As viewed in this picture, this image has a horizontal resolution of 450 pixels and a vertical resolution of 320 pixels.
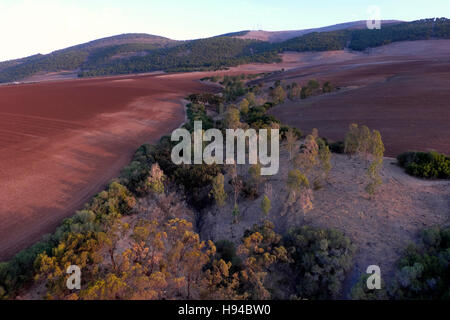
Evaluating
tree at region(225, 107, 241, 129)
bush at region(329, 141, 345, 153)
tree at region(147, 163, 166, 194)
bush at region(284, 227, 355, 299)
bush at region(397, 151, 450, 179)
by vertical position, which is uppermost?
tree at region(225, 107, 241, 129)

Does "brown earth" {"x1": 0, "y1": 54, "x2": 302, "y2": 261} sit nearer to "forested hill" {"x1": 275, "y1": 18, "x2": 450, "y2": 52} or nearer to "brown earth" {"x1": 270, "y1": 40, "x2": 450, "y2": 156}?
"brown earth" {"x1": 270, "y1": 40, "x2": 450, "y2": 156}

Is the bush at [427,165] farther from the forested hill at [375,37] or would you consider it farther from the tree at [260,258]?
the forested hill at [375,37]

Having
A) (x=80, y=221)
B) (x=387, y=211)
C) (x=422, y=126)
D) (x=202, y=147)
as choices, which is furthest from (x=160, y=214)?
(x=422, y=126)

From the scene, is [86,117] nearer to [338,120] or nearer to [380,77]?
[338,120]

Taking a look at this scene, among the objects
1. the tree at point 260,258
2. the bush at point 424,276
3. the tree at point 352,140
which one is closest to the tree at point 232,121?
the tree at point 352,140

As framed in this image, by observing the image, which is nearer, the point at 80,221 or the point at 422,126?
the point at 80,221

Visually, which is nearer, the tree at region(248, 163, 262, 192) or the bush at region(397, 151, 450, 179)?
the bush at region(397, 151, 450, 179)

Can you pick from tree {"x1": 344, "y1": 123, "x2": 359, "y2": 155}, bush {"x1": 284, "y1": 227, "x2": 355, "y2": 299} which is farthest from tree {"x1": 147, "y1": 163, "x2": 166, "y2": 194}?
tree {"x1": 344, "y1": 123, "x2": 359, "y2": 155}

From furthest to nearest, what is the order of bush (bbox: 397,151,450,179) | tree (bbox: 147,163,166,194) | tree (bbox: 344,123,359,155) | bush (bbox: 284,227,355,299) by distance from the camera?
tree (bbox: 344,123,359,155) → tree (bbox: 147,163,166,194) → bush (bbox: 397,151,450,179) → bush (bbox: 284,227,355,299)
